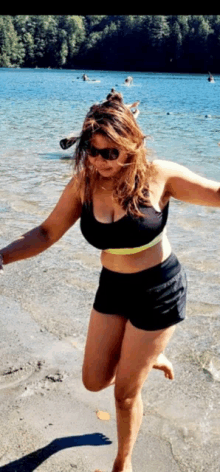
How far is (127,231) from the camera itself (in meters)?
2.65

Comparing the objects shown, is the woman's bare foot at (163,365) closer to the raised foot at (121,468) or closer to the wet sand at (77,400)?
the wet sand at (77,400)

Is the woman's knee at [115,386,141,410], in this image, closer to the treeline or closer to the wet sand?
the wet sand

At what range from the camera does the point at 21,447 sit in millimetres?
3232

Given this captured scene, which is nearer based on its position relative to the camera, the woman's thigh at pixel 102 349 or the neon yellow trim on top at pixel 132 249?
the neon yellow trim on top at pixel 132 249

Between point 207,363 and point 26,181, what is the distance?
8.08m

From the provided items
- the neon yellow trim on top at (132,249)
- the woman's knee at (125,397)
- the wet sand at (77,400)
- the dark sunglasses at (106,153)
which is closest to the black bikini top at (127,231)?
the neon yellow trim on top at (132,249)

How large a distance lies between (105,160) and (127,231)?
0.34 meters

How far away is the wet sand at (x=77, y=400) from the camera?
320 cm

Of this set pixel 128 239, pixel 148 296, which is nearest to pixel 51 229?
pixel 128 239

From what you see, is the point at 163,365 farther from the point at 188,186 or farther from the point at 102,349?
the point at 188,186

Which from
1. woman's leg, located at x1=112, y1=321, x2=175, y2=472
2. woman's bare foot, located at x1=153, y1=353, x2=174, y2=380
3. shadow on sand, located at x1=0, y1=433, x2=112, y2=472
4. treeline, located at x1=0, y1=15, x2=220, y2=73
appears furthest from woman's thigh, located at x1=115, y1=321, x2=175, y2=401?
treeline, located at x1=0, y1=15, x2=220, y2=73

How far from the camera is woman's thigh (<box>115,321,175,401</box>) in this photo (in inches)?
107

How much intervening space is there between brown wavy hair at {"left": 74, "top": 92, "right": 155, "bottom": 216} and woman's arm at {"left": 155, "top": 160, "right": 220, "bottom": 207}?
8 cm

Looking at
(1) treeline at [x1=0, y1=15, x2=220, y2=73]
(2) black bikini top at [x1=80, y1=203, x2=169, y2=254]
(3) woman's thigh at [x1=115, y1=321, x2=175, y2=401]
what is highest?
(2) black bikini top at [x1=80, y1=203, x2=169, y2=254]
